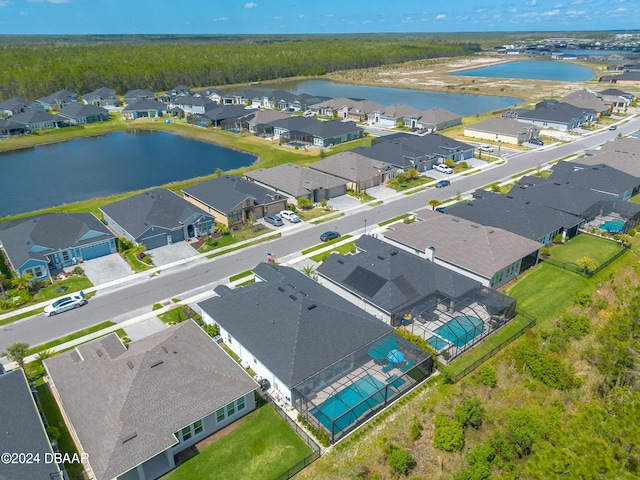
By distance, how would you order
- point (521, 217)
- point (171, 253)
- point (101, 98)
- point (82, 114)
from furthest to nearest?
point (101, 98) < point (82, 114) < point (171, 253) < point (521, 217)

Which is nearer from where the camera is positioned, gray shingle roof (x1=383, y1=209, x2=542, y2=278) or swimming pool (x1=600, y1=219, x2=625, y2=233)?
gray shingle roof (x1=383, y1=209, x2=542, y2=278)

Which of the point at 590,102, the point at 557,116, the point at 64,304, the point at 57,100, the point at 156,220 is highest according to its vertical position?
the point at 57,100

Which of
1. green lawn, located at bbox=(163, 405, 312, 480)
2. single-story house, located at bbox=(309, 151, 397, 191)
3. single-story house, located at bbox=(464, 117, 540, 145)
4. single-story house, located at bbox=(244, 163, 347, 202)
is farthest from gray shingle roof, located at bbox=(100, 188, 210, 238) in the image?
single-story house, located at bbox=(464, 117, 540, 145)

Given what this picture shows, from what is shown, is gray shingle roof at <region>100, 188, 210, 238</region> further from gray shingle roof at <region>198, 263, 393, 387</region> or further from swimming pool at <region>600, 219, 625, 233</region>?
swimming pool at <region>600, 219, 625, 233</region>

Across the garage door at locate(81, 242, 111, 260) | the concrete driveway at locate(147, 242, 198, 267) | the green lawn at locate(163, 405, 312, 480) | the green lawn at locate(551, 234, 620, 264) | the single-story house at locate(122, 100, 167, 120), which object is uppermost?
the single-story house at locate(122, 100, 167, 120)

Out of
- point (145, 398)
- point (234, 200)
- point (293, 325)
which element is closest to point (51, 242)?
point (234, 200)

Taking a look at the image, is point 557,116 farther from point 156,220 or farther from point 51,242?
point 51,242
